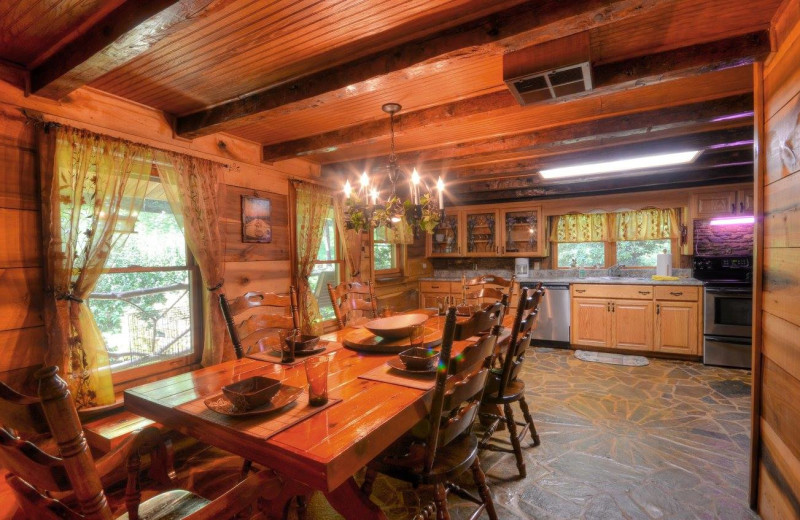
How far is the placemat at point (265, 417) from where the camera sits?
1217mm

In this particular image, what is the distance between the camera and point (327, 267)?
14.7 ft

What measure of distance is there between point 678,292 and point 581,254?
142 centimetres

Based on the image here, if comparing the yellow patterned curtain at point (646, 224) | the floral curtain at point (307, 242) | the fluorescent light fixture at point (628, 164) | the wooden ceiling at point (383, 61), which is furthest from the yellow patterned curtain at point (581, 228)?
the floral curtain at point (307, 242)

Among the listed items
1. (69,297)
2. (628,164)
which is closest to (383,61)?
(69,297)

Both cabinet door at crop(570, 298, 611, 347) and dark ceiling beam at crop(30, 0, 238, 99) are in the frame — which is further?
cabinet door at crop(570, 298, 611, 347)

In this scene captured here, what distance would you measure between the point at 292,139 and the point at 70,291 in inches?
78.9

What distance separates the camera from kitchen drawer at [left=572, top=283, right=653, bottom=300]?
4.61m

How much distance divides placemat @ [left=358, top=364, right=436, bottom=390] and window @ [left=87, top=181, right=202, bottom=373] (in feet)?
6.21

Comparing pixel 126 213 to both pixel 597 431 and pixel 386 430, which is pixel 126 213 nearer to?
pixel 386 430

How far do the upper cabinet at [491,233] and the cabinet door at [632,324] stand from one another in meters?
1.31

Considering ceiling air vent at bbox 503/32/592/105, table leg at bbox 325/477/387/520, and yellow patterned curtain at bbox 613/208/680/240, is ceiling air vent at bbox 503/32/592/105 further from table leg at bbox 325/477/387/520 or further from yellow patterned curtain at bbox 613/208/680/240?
yellow patterned curtain at bbox 613/208/680/240

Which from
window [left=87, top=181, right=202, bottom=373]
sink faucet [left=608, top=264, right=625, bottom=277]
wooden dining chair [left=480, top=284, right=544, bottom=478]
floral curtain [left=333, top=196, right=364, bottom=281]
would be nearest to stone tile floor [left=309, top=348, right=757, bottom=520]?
wooden dining chair [left=480, top=284, right=544, bottom=478]

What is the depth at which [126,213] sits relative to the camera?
8.21 ft

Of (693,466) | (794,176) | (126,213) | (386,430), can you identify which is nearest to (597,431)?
(693,466)
